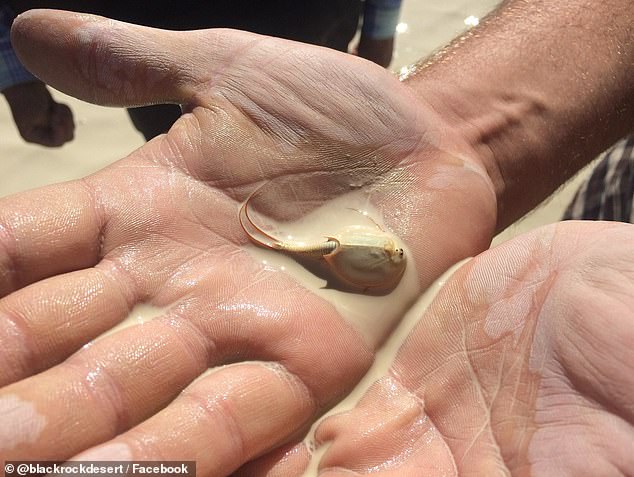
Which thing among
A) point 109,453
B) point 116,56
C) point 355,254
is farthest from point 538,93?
point 109,453

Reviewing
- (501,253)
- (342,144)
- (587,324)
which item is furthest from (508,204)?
(587,324)

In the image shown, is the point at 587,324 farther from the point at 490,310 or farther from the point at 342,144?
the point at 342,144

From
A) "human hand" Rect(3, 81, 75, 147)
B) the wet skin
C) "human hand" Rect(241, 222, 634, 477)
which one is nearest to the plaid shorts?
the wet skin

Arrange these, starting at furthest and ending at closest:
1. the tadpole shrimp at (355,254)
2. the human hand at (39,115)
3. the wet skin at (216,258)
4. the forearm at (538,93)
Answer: the human hand at (39,115), the forearm at (538,93), the tadpole shrimp at (355,254), the wet skin at (216,258)

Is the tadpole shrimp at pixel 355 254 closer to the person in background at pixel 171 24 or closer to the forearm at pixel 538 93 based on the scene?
the forearm at pixel 538 93

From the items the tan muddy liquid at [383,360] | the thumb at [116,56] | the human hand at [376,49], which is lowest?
the tan muddy liquid at [383,360]

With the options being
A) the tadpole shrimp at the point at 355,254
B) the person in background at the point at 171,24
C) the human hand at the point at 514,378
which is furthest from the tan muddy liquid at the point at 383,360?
the person in background at the point at 171,24

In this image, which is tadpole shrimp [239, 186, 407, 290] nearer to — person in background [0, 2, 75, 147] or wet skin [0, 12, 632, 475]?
wet skin [0, 12, 632, 475]
